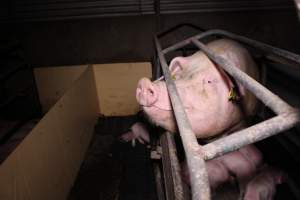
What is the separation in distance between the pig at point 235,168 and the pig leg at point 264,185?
0.05 m

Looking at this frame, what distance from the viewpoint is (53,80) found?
3416mm

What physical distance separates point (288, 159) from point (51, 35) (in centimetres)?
311

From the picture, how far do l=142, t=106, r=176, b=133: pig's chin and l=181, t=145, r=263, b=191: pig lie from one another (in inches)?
13.1

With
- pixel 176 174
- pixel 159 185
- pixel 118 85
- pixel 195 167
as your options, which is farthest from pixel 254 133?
pixel 118 85

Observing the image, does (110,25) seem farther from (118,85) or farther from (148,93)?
(148,93)

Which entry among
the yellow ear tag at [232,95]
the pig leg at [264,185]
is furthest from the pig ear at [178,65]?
the pig leg at [264,185]

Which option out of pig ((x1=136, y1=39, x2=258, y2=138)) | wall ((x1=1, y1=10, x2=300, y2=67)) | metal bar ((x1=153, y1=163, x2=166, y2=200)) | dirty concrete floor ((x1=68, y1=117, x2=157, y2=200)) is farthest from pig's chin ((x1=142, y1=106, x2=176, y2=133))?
wall ((x1=1, y1=10, x2=300, y2=67))

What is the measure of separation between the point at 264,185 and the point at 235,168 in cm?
18

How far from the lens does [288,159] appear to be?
1794mm

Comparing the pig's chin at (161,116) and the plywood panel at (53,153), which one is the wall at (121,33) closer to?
the plywood panel at (53,153)

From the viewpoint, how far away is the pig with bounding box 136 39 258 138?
134 centimetres

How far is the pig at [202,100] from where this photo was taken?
134cm

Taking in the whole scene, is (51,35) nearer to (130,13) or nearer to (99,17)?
(99,17)

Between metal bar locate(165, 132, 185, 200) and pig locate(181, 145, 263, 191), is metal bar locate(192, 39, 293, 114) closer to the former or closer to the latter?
metal bar locate(165, 132, 185, 200)
